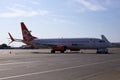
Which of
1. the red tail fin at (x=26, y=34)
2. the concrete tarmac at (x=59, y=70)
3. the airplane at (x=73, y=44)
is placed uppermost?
the red tail fin at (x=26, y=34)

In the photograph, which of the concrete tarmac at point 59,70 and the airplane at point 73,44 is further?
the airplane at point 73,44

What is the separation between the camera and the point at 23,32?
3314 inches

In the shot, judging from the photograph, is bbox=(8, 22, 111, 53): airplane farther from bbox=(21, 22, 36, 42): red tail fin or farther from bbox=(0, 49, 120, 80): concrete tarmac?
bbox=(0, 49, 120, 80): concrete tarmac

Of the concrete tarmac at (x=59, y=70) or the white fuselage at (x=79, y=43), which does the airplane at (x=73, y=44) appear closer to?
the white fuselage at (x=79, y=43)

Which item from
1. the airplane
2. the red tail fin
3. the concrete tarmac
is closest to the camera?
the concrete tarmac

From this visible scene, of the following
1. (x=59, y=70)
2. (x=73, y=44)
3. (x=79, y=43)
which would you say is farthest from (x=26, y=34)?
(x=59, y=70)

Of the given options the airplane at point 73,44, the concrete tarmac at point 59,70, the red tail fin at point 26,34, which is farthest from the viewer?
the red tail fin at point 26,34

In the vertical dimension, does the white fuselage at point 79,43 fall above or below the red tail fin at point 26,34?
below

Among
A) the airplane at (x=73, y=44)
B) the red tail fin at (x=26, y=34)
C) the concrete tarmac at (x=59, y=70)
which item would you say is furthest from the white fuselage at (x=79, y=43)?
the concrete tarmac at (x=59, y=70)

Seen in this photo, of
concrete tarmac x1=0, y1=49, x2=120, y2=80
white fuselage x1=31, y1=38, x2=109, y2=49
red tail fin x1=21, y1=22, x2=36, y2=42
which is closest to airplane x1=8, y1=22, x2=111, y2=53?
white fuselage x1=31, y1=38, x2=109, y2=49

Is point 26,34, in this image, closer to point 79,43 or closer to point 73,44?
point 73,44

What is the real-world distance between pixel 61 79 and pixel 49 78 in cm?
80

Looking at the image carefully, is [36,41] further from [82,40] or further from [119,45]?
[119,45]

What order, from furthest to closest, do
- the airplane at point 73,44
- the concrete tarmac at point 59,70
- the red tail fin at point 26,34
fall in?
the red tail fin at point 26,34 < the airplane at point 73,44 < the concrete tarmac at point 59,70
